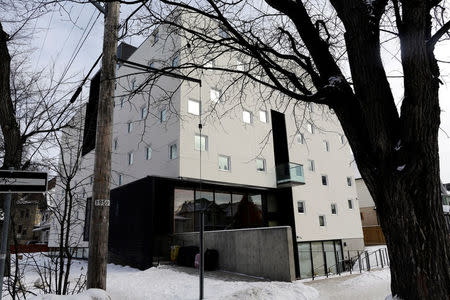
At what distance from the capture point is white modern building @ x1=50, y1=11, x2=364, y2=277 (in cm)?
1753

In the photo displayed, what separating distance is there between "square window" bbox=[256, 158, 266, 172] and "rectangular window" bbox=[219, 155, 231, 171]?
8.31ft

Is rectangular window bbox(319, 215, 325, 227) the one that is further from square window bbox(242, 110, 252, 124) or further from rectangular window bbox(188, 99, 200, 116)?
rectangular window bbox(188, 99, 200, 116)

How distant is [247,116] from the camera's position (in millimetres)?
22328

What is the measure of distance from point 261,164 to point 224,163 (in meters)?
3.36

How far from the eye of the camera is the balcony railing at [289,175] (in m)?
22.1

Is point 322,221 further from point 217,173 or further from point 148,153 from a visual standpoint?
point 148,153

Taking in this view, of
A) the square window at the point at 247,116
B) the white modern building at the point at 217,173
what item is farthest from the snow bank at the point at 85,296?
the square window at the point at 247,116

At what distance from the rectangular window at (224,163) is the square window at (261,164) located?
2532 millimetres

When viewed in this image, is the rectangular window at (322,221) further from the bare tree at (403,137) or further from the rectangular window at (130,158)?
the bare tree at (403,137)

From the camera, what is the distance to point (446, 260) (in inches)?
120

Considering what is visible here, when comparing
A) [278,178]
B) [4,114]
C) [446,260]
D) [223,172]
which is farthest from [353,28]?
[278,178]

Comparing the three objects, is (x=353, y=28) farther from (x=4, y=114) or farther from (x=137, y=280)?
(x=137, y=280)

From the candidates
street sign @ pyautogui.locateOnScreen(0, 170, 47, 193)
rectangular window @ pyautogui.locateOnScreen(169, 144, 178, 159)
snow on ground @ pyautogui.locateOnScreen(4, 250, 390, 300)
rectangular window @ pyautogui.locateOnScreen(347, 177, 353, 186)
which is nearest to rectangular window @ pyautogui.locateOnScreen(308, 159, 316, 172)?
rectangular window @ pyautogui.locateOnScreen(347, 177, 353, 186)

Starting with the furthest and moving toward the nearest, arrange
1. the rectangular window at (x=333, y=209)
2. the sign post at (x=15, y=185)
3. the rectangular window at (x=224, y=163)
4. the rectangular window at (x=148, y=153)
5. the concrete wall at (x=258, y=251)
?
1. the rectangular window at (x=333, y=209)
2. the rectangular window at (x=148, y=153)
3. the rectangular window at (x=224, y=163)
4. the concrete wall at (x=258, y=251)
5. the sign post at (x=15, y=185)
